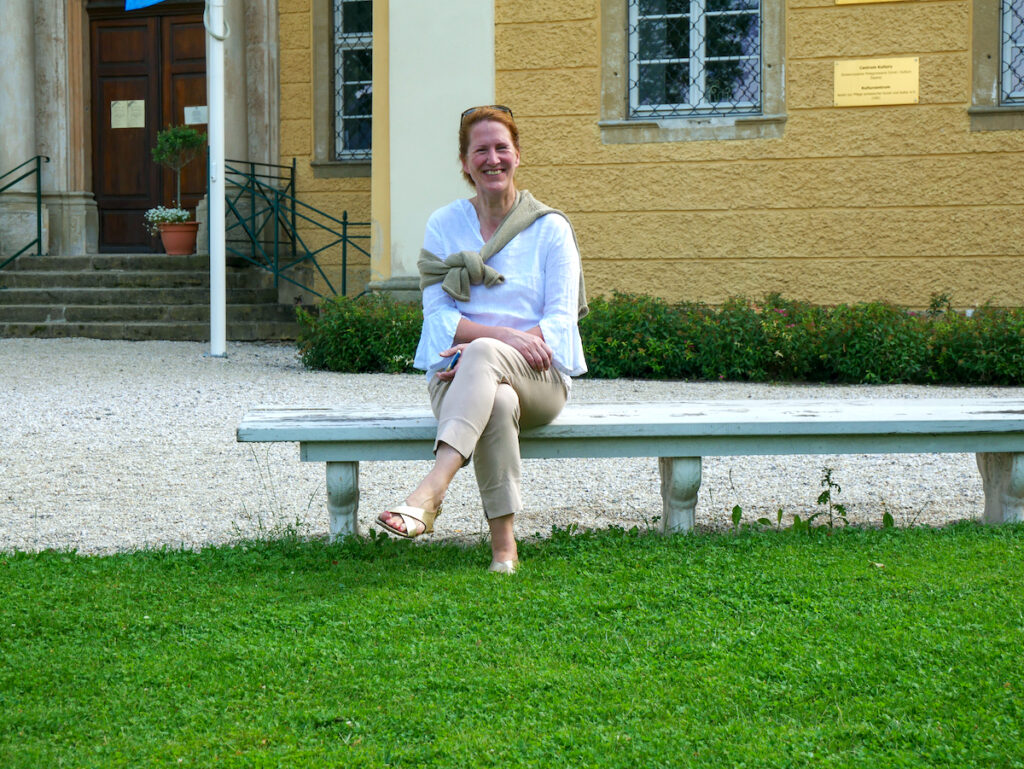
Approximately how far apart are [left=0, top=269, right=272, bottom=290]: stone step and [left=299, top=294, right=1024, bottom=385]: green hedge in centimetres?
299

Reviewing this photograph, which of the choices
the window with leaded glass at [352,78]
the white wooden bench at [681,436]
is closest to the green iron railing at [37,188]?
the window with leaded glass at [352,78]

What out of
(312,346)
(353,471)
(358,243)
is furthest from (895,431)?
(358,243)

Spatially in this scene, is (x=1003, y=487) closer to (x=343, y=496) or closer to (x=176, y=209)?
(x=343, y=496)

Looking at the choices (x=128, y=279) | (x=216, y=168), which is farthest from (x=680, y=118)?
(x=128, y=279)

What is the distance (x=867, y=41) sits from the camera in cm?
1016

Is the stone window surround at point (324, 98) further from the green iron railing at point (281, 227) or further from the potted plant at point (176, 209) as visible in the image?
the potted plant at point (176, 209)

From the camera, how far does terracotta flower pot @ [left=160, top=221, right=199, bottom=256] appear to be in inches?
505

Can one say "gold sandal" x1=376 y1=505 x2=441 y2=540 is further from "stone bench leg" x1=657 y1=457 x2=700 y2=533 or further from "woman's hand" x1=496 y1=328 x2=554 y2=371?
"stone bench leg" x1=657 y1=457 x2=700 y2=533

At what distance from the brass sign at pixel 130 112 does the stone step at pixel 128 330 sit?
3.15m

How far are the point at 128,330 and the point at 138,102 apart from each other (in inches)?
136

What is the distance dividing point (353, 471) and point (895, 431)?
1735 mm

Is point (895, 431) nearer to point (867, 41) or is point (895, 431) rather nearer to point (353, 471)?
point (353, 471)

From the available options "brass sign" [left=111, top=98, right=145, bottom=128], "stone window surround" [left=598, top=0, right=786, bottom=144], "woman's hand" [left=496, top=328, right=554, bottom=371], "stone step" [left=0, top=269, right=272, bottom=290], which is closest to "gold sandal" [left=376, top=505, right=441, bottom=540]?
"woman's hand" [left=496, top=328, right=554, bottom=371]

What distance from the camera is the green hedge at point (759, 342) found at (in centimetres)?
849
